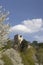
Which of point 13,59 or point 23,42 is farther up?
point 23,42

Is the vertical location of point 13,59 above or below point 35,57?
below

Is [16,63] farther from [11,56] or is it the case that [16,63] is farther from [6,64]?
[6,64]

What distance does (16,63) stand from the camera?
2105 inches

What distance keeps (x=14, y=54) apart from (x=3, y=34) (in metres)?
41.5

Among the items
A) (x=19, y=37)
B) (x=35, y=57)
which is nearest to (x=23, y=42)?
(x=19, y=37)

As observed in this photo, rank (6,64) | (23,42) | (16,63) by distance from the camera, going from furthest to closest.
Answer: (23,42) < (16,63) < (6,64)

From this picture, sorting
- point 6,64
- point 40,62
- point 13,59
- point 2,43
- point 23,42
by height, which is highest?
point 23,42

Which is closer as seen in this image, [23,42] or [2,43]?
[2,43]

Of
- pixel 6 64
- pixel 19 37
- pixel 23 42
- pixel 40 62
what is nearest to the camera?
pixel 6 64

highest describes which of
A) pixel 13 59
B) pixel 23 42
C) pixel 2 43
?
pixel 23 42

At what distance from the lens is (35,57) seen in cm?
9262

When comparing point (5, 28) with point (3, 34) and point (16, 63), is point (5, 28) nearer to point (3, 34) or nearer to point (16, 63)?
point (3, 34)

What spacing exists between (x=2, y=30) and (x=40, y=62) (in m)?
75.6

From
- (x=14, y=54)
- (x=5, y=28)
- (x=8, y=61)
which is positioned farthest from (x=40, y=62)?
(x=5, y=28)
